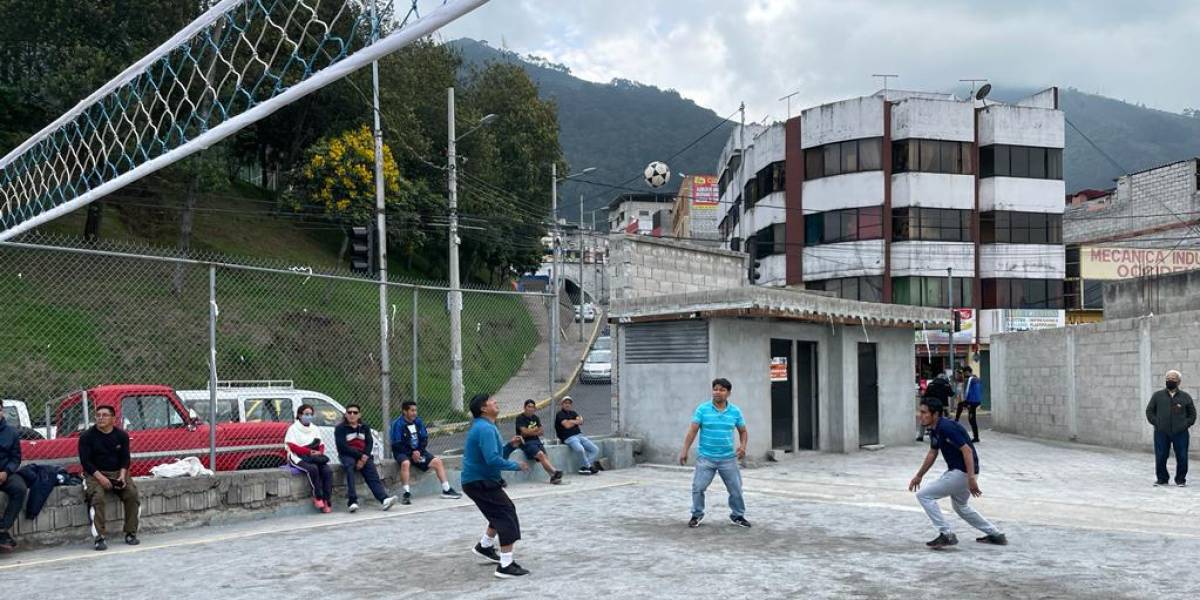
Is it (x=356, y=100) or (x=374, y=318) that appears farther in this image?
(x=356, y=100)

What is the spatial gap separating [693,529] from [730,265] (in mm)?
12231

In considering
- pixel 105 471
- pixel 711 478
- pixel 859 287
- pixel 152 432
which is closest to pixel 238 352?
pixel 152 432

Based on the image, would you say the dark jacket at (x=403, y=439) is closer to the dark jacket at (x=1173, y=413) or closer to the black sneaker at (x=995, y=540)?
the black sneaker at (x=995, y=540)

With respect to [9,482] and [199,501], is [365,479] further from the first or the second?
[9,482]

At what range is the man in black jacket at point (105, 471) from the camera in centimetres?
989

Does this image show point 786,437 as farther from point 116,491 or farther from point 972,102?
point 972,102

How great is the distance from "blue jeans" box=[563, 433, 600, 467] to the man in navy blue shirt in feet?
24.0

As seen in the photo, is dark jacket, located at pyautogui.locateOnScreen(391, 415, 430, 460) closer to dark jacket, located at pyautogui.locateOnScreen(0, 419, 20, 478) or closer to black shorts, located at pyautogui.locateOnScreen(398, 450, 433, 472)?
black shorts, located at pyautogui.locateOnScreen(398, 450, 433, 472)

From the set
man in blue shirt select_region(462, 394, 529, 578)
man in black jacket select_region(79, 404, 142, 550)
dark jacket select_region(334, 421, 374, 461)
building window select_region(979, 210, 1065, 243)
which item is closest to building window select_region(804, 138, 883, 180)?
building window select_region(979, 210, 1065, 243)

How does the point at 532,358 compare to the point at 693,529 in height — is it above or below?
above

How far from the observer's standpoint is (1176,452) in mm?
14211

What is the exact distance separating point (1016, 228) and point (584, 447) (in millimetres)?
35450

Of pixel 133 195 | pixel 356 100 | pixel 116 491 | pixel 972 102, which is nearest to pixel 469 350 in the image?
pixel 116 491

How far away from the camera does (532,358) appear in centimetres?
1991
